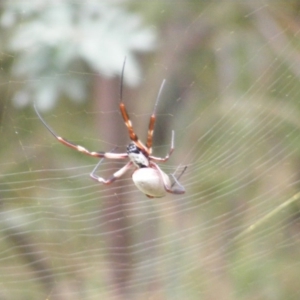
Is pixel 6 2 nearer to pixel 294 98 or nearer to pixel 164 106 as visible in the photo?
pixel 164 106

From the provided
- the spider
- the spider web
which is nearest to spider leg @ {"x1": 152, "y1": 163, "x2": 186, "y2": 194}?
the spider

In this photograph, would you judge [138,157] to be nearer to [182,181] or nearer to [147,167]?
[147,167]

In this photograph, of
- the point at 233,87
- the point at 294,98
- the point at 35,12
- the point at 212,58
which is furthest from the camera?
the point at 212,58

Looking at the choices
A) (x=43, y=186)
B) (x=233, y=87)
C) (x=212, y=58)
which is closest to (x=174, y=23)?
(x=212, y=58)

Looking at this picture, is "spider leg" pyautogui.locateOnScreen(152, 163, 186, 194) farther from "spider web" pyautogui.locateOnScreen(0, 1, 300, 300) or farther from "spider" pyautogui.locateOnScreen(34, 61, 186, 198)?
"spider web" pyautogui.locateOnScreen(0, 1, 300, 300)

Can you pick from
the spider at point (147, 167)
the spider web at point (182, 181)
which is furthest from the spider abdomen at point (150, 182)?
the spider web at point (182, 181)

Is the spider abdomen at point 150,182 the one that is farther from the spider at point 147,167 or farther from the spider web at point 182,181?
the spider web at point 182,181
